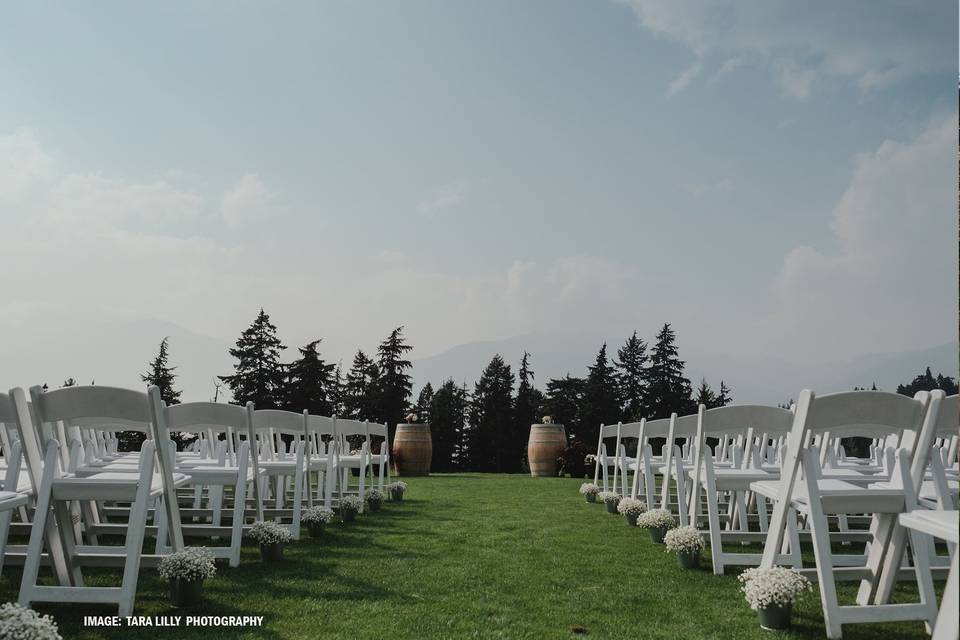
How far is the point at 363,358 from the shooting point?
134 feet

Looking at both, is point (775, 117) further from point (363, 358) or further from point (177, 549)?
point (363, 358)

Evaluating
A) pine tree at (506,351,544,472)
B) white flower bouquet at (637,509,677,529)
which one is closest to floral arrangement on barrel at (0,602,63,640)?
white flower bouquet at (637,509,677,529)

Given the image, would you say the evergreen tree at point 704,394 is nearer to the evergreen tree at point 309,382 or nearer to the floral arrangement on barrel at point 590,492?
the evergreen tree at point 309,382

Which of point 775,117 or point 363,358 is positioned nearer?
point 775,117

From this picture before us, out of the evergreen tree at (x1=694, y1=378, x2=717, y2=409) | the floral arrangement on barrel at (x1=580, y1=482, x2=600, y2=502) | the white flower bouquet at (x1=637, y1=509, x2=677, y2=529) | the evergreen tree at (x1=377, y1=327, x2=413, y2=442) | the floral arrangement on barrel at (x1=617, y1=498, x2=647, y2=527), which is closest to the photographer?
the white flower bouquet at (x1=637, y1=509, x2=677, y2=529)

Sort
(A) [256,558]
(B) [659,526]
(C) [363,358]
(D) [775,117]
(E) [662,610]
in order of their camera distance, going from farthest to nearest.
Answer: (C) [363,358], (D) [775,117], (B) [659,526], (A) [256,558], (E) [662,610]

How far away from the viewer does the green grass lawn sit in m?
3.09

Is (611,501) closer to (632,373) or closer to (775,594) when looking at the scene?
(775,594)

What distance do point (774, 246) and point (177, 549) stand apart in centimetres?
1278

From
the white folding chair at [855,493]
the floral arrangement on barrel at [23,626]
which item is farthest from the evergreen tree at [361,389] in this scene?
the floral arrangement on barrel at [23,626]

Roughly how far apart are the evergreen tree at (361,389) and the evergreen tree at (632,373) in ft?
44.9

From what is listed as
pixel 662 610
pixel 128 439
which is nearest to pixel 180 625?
pixel 662 610

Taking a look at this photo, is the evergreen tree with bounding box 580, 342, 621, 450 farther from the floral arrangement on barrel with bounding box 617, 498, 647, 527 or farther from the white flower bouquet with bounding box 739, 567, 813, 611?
the white flower bouquet with bounding box 739, 567, 813, 611

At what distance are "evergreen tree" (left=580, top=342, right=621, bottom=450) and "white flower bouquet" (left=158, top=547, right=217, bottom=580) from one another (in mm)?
32885
